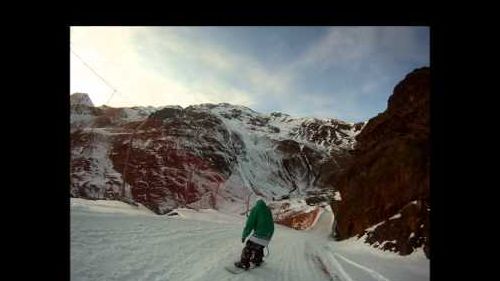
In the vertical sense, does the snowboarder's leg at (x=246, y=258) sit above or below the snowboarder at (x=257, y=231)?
below

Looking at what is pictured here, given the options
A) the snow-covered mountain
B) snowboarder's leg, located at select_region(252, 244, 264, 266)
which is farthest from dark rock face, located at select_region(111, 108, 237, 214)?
snowboarder's leg, located at select_region(252, 244, 264, 266)

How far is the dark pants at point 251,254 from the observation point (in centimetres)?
841

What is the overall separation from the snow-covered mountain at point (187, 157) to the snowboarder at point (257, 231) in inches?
1243

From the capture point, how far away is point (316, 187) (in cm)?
9769

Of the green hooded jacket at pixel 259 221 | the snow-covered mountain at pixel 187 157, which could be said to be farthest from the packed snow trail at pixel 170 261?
the snow-covered mountain at pixel 187 157

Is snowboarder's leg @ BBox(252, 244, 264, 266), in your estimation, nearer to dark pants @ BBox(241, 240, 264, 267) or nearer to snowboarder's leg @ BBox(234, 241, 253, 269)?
dark pants @ BBox(241, 240, 264, 267)

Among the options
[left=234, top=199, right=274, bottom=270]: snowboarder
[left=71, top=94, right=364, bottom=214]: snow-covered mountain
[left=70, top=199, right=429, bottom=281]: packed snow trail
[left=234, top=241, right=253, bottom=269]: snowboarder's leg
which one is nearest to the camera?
[left=70, top=199, right=429, bottom=281]: packed snow trail

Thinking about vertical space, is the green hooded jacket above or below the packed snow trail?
above

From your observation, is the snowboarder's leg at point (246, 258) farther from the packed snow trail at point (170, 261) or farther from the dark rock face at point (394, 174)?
the dark rock face at point (394, 174)

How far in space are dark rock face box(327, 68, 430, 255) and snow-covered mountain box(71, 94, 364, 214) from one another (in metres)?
11.8

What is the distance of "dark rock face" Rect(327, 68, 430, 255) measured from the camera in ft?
57.1

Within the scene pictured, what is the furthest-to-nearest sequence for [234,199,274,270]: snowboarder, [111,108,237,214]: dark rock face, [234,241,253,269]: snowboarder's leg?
1. [111,108,237,214]: dark rock face
2. [234,199,274,270]: snowboarder
3. [234,241,253,269]: snowboarder's leg
